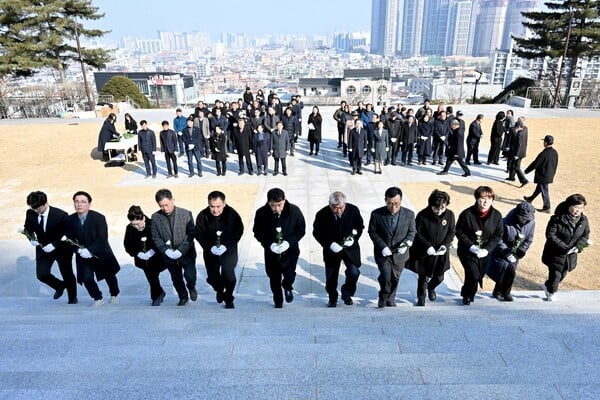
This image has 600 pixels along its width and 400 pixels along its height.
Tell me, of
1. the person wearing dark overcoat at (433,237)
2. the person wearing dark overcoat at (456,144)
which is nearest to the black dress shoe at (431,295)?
the person wearing dark overcoat at (433,237)

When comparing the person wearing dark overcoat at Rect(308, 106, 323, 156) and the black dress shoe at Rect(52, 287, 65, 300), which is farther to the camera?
the person wearing dark overcoat at Rect(308, 106, 323, 156)

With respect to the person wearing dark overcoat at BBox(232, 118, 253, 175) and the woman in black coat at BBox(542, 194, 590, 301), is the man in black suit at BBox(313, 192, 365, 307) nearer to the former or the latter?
the woman in black coat at BBox(542, 194, 590, 301)

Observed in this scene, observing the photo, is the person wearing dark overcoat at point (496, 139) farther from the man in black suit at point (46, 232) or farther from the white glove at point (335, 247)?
the man in black suit at point (46, 232)

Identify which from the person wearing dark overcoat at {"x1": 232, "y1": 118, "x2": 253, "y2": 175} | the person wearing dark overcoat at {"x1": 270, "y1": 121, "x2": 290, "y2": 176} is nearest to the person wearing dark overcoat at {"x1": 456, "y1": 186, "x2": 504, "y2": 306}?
the person wearing dark overcoat at {"x1": 270, "y1": 121, "x2": 290, "y2": 176}

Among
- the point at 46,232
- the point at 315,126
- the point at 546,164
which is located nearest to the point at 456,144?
the point at 546,164

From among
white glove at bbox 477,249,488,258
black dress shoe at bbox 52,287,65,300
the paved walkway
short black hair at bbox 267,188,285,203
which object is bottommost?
black dress shoe at bbox 52,287,65,300

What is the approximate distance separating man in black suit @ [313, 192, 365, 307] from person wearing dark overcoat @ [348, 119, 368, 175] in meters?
5.98

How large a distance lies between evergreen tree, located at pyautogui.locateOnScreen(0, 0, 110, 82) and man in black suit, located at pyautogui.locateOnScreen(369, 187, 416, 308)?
2525 centimetres

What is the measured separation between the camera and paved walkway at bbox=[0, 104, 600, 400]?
8.07ft

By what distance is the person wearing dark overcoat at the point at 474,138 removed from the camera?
10445 mm

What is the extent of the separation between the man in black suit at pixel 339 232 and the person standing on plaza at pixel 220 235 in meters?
0.94

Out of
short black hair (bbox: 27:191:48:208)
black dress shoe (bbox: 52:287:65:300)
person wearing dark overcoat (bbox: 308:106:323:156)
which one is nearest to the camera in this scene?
short black hair (bbox: 27:191:48:208)

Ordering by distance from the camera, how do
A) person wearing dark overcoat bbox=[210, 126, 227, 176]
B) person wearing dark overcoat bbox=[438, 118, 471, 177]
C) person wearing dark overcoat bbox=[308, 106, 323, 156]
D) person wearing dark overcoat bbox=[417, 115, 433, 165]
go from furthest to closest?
person wearing dark overcoat bbox=[308, 106, 323, 156] < person wearing dark overcoat bbox=[417, 115, 433, 165] < person wearing dark overcoat bbox=[210, 126, 227, 176] < person wearing dark overcoat bbox=[438, 118, 471, 177]

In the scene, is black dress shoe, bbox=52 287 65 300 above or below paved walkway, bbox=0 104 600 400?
below
